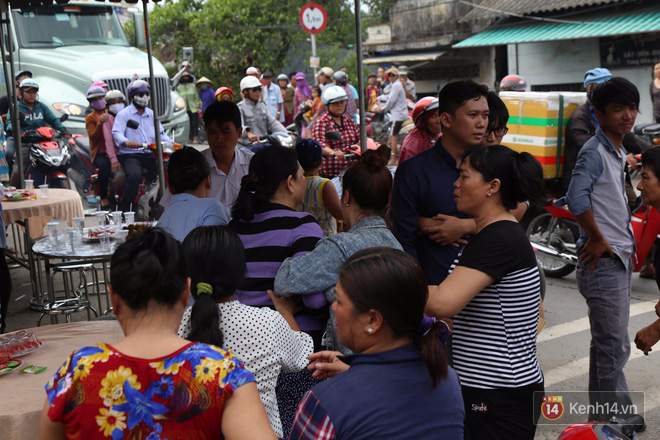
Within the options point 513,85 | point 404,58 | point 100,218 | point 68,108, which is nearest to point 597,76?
point 513,85

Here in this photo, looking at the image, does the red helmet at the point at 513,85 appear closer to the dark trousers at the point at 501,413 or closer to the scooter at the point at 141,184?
the scooter at the point at 141,184

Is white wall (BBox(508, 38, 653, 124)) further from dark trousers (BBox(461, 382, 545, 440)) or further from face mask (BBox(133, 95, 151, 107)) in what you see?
dark trousers (BBox(461, 382, 545, 440))

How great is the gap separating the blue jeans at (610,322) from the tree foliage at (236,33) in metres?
21.0

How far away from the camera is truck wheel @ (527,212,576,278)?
697 centimetres

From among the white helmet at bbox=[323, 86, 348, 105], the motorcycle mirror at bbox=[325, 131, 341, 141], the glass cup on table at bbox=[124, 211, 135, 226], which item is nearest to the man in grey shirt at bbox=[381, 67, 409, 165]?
the white helmet at bbox=[323, 86, 348, 105]

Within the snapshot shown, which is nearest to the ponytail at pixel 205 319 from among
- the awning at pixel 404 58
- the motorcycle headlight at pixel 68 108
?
the motorcycle headlight at pixel 68 108

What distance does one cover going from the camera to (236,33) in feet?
81.1

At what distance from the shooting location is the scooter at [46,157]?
9.83m

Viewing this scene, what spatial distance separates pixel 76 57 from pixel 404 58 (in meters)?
12.8

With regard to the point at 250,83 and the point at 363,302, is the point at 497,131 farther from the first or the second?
the point at 250,83

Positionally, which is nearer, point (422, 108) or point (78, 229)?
point (422, 108)

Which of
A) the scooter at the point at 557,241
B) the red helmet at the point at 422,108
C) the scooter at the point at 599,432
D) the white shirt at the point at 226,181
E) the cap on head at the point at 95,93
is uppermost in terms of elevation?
the cap on head at the point at 95,93

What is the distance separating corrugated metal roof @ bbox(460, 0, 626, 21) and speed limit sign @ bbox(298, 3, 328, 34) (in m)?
5.09

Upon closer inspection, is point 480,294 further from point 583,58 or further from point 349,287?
point 583,58
